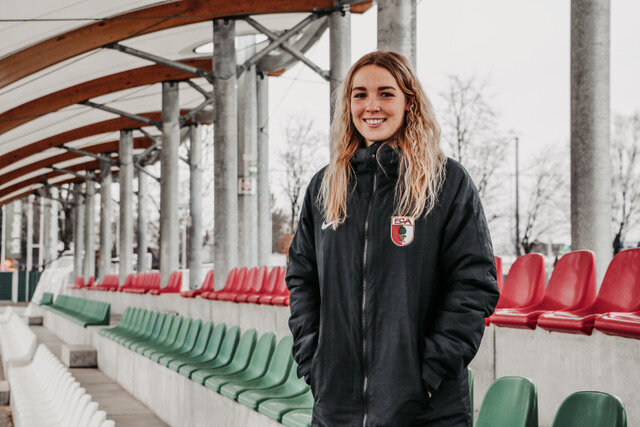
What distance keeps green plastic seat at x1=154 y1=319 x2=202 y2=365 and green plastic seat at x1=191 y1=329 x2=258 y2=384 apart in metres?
1.38

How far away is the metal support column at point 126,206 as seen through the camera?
78.9 feet

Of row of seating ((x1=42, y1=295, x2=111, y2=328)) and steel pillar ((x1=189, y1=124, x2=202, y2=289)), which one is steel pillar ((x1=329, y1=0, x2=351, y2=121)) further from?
steel pillar ((x1=189, y1=124, x2=202, y2=289))

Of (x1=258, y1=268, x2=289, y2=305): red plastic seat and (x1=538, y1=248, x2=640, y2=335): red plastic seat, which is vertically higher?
(x1=538, y1=248, x2=640, y2=335): red plastic seat

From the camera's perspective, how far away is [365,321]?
79.0 inches

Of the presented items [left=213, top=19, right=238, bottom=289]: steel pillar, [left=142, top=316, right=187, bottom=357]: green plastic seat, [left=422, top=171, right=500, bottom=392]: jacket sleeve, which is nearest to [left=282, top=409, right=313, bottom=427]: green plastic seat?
[left=422, top=171, right=500, bottom=392]: jacket sleeve

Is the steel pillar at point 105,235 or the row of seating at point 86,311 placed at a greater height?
the steel pillar at point 105,235

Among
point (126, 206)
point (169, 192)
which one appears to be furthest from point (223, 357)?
point (126, 206)

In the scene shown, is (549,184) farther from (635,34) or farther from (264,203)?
(264,203)

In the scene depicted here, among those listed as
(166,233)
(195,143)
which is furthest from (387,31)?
(195,143)

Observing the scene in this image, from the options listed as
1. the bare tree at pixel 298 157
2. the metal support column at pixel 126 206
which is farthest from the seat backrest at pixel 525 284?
the bare tree at pixel 298 157

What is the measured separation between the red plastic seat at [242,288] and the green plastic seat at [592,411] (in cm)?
838

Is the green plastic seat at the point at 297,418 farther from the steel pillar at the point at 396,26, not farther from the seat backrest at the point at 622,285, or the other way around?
the steel pillar at the point at 396,26

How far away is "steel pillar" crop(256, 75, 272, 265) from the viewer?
17.6 m

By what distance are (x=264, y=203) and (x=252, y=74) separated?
3003 millimetres
